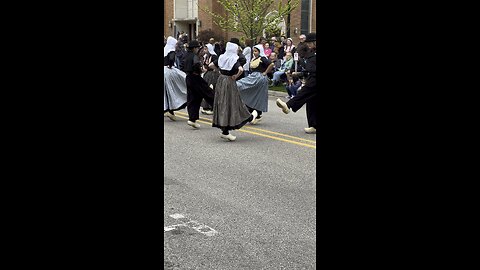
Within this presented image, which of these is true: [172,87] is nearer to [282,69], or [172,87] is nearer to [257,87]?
[257,87]

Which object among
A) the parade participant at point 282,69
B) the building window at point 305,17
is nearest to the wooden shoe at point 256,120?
the parade participant at point 282,69

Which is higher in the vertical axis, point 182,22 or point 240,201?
point 182,22

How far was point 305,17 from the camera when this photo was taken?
1582 inches

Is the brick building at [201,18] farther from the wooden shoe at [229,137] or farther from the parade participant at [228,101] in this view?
the wooden shoe at [229,137]

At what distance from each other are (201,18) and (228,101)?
35.8 metres

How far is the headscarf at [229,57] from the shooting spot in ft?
35.9

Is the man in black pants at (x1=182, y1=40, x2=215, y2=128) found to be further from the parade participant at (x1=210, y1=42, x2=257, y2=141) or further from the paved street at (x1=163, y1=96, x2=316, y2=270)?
the parade participant at (x1=210, y1=42, x2=257, y2=141)
